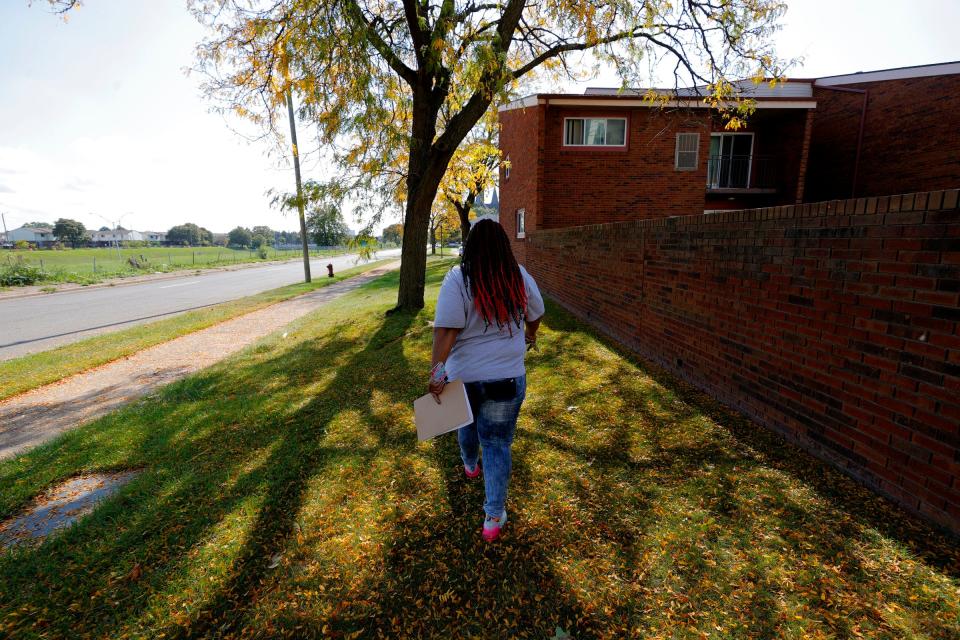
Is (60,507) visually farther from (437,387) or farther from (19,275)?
(19,275)

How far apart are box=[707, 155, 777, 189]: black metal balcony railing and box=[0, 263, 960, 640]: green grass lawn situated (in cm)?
1577

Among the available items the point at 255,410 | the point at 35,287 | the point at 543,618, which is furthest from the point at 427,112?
the point at 35,287

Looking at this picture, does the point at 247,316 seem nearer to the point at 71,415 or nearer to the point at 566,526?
the point at 71,415

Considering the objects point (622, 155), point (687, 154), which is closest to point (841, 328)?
point (622, 155)

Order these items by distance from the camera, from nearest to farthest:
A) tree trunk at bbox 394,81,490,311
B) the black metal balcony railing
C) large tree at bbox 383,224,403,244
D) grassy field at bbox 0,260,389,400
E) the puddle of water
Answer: the puddle of water, grassy field at bbox 0,260,389,400, tree trunk at bbox 394,81,490,311, large tree at bbox 383,224,403,244, the black metal balcony railing

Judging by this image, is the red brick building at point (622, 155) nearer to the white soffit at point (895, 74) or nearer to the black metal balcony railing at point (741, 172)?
→ the black metal balcony railing at point (741, 172)

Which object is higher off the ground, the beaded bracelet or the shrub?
the beaded bracelet

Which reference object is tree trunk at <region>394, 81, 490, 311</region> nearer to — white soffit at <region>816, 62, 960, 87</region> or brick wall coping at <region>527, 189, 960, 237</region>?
brick wall coping at <region>527, 189, 960, 237</region>

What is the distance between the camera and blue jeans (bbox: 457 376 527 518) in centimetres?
238

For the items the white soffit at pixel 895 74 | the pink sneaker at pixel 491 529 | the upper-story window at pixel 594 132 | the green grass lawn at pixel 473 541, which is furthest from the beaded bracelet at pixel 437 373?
the white soffit at pixel 895 74

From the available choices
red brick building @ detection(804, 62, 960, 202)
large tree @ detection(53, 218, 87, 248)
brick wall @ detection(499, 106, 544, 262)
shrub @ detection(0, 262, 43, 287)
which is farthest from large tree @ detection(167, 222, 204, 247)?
red brick building @ detection(804, 62, 960, 202)

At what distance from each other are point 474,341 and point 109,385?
6.55 m

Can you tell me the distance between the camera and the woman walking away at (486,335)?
2.33m

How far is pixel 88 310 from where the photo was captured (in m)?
13.8
